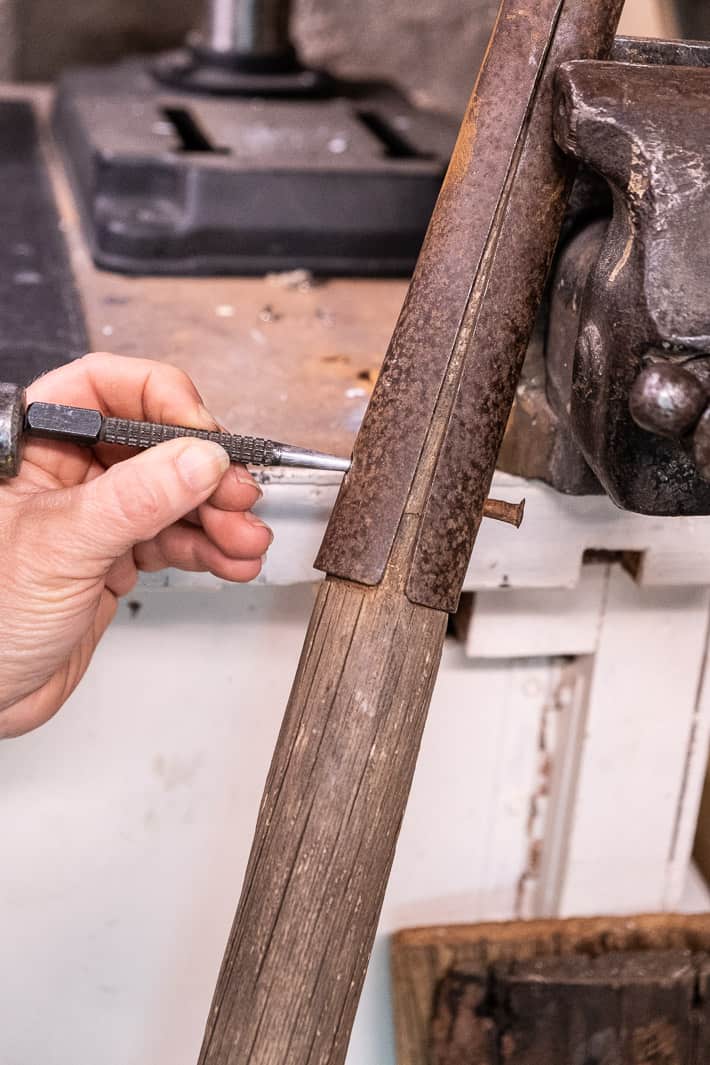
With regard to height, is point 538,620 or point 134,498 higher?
point 134,498

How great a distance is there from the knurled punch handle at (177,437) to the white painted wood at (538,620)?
10.8 inches

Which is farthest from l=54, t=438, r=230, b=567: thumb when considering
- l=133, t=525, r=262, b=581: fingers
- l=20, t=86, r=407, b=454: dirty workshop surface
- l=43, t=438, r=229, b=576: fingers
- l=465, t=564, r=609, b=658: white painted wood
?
l=465, t=564, r=609, b=658: white painted wood

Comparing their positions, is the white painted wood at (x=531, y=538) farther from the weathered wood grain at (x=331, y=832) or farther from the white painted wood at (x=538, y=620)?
the weathered wood grain at (x=331, y=832)

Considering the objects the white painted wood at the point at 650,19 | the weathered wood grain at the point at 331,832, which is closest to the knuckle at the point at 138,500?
the weathered wood grain at the point at 331,832

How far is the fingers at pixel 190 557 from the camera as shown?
2.30 ft

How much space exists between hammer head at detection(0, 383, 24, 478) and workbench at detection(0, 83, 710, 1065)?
19 centimetres

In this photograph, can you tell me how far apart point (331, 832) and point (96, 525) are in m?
0.19

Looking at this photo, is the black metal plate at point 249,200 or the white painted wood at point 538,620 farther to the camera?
the black metal plate at point 249,200

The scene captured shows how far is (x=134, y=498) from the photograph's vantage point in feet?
1.91

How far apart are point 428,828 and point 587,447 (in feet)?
1.39

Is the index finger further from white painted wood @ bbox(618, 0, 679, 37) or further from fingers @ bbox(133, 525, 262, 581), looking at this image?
white painted wood @ bbox(618, 0, 679, 37)

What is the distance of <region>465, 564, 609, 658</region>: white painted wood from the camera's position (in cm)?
84

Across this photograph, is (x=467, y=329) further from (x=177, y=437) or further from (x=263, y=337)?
(x=263, y=337)

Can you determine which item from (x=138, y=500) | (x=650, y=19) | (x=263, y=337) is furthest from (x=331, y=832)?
(x=650, y=19)
